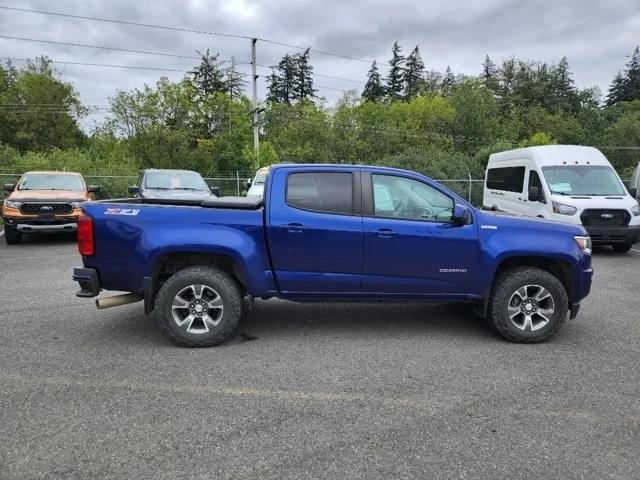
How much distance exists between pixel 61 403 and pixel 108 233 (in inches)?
66.2

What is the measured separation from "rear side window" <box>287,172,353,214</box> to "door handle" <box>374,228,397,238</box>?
0.34m

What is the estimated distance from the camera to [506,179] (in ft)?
45.2

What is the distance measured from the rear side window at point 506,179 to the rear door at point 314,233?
8774mm

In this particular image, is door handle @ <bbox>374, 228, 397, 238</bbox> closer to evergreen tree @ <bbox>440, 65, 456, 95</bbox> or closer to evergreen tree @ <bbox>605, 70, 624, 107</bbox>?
evergreen tree @ <bbox>440, 65, 456, 95</bbox>

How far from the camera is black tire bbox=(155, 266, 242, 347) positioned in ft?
16.1

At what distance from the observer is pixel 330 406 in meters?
3.75

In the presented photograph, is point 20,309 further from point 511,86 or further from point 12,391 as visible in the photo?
point 511,86

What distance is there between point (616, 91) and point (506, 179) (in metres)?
88.3

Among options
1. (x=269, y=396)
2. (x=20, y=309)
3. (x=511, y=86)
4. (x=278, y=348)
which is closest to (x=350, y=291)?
(x=278, y=348)

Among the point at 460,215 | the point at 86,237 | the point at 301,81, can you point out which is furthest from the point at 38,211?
the point at 301,81

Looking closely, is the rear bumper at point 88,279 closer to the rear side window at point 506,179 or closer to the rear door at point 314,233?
the rear door at point 314,233

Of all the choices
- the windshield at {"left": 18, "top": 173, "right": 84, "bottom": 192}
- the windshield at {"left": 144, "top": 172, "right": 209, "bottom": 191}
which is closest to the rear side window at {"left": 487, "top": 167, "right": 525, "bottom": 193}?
the windshield at {"left": 144, "top": 172, "right": 209, "bottom": 191}

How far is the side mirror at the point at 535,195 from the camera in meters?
11.5

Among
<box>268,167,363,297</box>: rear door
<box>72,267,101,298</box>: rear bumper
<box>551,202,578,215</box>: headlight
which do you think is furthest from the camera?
<box>551,202,578,215</box>: headlight
